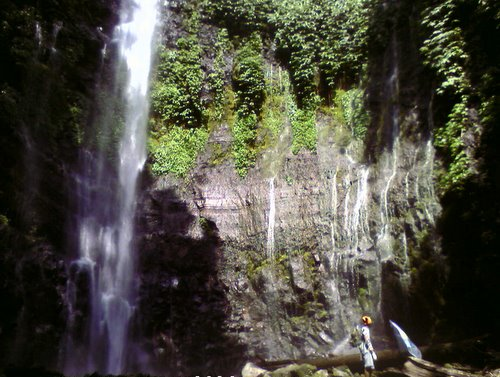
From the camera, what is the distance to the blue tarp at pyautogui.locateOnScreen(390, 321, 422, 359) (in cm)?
665

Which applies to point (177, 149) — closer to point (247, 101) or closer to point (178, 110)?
point (178, 110)

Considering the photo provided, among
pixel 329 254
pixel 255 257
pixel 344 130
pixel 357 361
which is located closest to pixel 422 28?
pixel 344 130

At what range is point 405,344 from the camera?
6832mm

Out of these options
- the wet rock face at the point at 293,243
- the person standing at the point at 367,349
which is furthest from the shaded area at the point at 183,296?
the person standing at the point at 367,349

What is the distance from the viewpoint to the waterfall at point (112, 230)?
8820 millimetres

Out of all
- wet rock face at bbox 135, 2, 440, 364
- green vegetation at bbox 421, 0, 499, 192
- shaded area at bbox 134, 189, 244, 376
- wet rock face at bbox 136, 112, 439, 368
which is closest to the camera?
green vegetation at bbox 421, 0, 499, 192

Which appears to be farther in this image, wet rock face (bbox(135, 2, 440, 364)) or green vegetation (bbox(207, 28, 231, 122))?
green vegetation (bbox(207, 28, 231, 122))

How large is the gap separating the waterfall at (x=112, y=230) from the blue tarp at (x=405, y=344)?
256 inches

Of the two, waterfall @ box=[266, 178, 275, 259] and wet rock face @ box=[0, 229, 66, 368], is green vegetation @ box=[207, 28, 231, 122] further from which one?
wet rock face @ box=[0, 229, 66, 368]

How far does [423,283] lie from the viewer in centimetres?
730

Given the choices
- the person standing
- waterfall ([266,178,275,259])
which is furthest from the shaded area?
the person standing

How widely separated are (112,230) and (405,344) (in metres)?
7.77

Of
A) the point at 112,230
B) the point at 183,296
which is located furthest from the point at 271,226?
the point at 112,230

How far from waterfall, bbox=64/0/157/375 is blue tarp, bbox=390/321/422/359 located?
6501 mm
